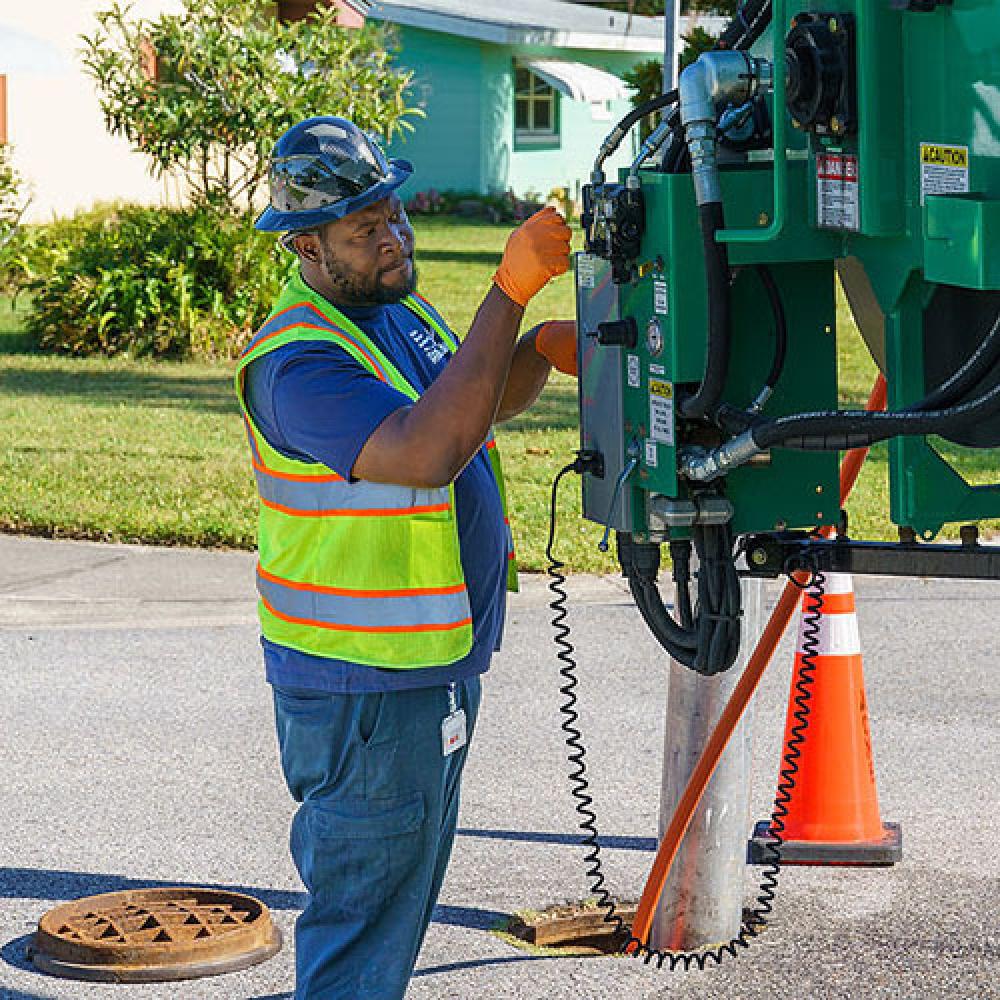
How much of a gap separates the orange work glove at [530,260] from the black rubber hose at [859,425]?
1.74 feet

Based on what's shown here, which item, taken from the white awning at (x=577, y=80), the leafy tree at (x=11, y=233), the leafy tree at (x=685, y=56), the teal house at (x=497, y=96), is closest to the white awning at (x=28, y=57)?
the leafy tree at (x=11, y=233)

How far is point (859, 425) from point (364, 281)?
42.3 inches

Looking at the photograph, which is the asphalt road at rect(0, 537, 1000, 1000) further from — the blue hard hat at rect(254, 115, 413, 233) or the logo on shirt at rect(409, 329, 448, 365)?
the blue hard hat at rect(254, 115, 413, 233)

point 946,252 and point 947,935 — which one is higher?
point 946,252

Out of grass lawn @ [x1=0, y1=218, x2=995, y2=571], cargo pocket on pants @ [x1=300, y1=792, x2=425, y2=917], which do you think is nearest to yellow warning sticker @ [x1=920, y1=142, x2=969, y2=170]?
cargo pocket on pants @ [x1=300, y1=792, x2=425, y2=917]

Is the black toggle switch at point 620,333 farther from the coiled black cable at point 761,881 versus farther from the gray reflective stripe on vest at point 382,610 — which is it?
the coiled black cable at point 761,881

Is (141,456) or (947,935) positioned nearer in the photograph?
(947,935)

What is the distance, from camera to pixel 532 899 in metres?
5.09

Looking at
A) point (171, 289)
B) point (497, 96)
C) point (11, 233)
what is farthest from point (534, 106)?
point (171, 289)

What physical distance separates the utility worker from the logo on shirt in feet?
0.34

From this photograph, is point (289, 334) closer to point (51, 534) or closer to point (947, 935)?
point (947, 935)

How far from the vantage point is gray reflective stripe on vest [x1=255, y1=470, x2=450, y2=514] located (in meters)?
3.60

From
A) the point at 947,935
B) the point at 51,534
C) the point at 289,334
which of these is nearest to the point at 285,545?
the point at 289,334

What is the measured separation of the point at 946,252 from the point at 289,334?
1256mm
